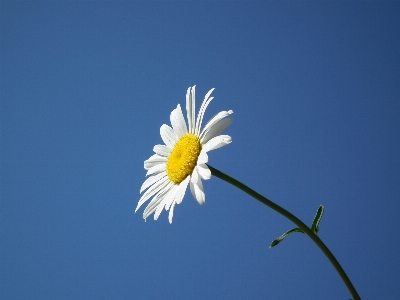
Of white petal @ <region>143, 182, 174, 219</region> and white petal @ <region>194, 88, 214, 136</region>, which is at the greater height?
white petal @ <region>194, 88, 214, 136</region>

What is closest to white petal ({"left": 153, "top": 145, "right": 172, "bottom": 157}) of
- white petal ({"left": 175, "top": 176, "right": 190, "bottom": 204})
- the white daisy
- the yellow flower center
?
the white daisy

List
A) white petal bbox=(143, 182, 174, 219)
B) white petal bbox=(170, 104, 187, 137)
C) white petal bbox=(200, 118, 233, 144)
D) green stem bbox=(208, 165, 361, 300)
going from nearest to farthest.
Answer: green stem bbox=(208, 165, 361, 300) < white petal bbox=(200, 118, 233, 144) < white petal bbox=(143, 182, 174, 219) < white petal bbox=(170, 104, 187, 137)

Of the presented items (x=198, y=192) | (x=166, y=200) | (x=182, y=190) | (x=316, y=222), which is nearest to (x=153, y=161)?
(x=166, y=200)

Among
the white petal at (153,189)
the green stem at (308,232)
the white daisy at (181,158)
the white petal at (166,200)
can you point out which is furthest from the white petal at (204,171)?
the white petal at (153,189)

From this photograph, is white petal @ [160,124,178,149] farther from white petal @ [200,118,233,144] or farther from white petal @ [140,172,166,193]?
white petal @ [200,118,233,144]

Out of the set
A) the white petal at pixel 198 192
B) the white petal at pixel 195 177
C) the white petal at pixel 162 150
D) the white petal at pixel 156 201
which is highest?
the white petal at pixel 162 150

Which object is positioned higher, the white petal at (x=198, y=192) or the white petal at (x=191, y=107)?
the white petal at (x=191, y=107)

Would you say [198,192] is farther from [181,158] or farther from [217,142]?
[181,158]

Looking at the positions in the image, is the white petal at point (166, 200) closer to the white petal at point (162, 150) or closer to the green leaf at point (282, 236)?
the white petal at point (162, 150)
